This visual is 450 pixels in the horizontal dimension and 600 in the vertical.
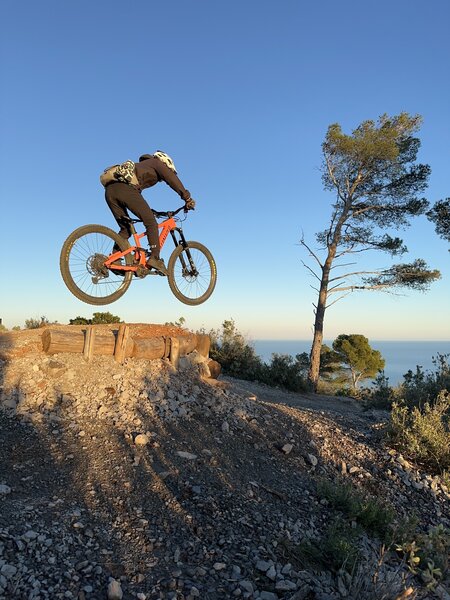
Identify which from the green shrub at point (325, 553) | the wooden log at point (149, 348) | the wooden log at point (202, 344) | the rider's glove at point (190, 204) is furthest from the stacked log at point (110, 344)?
the green shrub at point (325, 553)

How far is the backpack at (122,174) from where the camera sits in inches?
264

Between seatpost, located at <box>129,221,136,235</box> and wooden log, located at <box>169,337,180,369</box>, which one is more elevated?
seatpost, located at <box>129,221,136,235</box>

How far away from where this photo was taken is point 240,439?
6.21 metres

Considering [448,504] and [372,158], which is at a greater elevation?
[372,158]

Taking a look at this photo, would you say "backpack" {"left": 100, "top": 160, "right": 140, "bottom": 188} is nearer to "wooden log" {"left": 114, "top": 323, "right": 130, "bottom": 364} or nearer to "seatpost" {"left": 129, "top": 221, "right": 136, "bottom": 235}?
"seatpost" {"left": 129, "top": 221, "right": 136, "bottom": 235}

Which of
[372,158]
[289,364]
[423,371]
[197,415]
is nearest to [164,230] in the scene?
[197,415]

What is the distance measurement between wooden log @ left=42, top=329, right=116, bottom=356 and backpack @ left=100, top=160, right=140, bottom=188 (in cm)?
248

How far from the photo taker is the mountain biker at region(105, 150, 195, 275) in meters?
6.90

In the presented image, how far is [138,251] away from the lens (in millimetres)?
7406

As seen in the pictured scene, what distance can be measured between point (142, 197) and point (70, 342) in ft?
8.54

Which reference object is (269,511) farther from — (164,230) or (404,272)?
(404,272)

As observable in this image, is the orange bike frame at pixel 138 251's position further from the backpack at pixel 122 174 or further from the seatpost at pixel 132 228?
the backpack at pixel 122 174

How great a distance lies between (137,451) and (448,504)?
4229mm

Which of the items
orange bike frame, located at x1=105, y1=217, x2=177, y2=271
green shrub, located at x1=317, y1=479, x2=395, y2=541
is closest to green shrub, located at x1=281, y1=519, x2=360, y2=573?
green shrub, located at x1=317, y1=479, x2=395, y2=541
